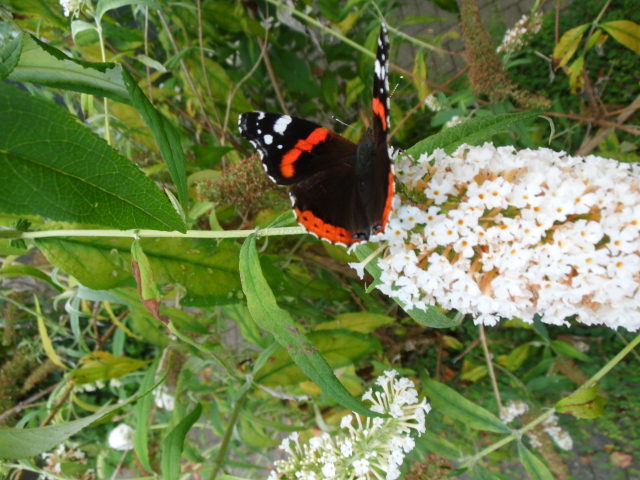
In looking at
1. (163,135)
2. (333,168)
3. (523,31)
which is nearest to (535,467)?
(333,168)

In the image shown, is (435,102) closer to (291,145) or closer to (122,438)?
(291,145)

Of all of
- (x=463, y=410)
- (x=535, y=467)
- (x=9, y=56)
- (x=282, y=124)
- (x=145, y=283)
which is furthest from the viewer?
(x=463, y=410)

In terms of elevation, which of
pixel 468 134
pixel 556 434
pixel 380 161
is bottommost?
pixel 556 434

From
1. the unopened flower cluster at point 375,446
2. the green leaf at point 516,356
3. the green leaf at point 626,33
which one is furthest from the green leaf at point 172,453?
the green leaf at point 626,33

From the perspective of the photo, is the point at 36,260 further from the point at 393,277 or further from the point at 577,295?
the point at 577,295

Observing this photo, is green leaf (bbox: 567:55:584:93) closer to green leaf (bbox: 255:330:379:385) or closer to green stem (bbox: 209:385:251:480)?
green leaf (bbox: 255:330:379:385)

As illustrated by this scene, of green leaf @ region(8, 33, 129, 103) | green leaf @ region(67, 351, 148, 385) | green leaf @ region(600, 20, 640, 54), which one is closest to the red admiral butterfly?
green leaf @ region(8, 33, 129, 103)

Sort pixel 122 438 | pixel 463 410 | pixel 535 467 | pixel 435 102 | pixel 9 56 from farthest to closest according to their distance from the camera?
pixel 122 438 → pixel 435 102 → pixel 463 410 → pixel 535 467 → pixel 9 56
